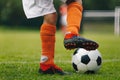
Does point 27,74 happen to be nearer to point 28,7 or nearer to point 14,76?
point 14,76

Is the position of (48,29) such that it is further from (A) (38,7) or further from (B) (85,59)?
(B) (85,59)

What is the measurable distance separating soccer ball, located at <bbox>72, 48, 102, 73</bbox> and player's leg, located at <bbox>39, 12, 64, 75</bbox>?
0.33 meters

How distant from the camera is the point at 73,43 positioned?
191 inches

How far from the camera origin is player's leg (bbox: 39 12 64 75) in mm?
5500

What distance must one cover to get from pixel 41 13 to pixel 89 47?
0.84m

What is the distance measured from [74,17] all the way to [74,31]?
0.23 metres

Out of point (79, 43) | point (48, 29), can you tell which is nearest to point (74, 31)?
point (79, 43)

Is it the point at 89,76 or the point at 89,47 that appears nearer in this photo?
the point at 89,47

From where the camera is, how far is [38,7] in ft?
17.9

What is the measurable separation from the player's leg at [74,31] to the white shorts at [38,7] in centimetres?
24

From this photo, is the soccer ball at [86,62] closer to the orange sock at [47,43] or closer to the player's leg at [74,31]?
the orange sock at [47,43]

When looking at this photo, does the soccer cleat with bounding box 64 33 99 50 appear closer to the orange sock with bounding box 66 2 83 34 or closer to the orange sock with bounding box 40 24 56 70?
the orange sock with bounding box 66 2 83 34

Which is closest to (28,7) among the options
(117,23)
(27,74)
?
(27,74)

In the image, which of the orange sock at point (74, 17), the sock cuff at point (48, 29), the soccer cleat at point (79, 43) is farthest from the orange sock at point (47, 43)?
the soccer cleat at point (79, 43)
